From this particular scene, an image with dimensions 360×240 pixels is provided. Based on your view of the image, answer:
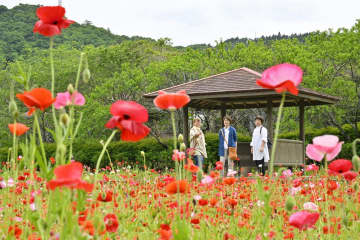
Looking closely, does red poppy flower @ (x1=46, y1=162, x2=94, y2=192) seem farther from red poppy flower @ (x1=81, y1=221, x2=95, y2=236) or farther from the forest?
the forest

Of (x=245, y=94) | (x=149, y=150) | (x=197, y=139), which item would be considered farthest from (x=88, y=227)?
(x=149, y=150)

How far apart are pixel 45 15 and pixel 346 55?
15726mm

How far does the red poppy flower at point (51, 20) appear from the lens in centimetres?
162

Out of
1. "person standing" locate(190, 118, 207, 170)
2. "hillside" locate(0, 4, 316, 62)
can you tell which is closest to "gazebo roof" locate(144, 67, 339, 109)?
"person standing" locate(190, 118, 207, 170)

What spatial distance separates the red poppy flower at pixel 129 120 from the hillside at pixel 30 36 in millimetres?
35179

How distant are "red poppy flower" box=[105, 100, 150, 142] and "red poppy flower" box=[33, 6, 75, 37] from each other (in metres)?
0.45

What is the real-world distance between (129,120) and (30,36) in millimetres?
43296

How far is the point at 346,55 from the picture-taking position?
51.8ft

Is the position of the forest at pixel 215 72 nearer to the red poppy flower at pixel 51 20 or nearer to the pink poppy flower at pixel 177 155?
the pink poppy flower at pixel 177 155

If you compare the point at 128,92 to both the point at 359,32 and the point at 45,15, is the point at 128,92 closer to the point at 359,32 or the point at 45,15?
the point at 359,32

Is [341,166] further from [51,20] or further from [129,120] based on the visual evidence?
[51,20]

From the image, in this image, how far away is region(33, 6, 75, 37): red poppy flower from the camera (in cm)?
162

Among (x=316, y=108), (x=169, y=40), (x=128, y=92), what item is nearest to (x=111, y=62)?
(x=128, y=92)

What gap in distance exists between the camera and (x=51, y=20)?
65.1 inches
